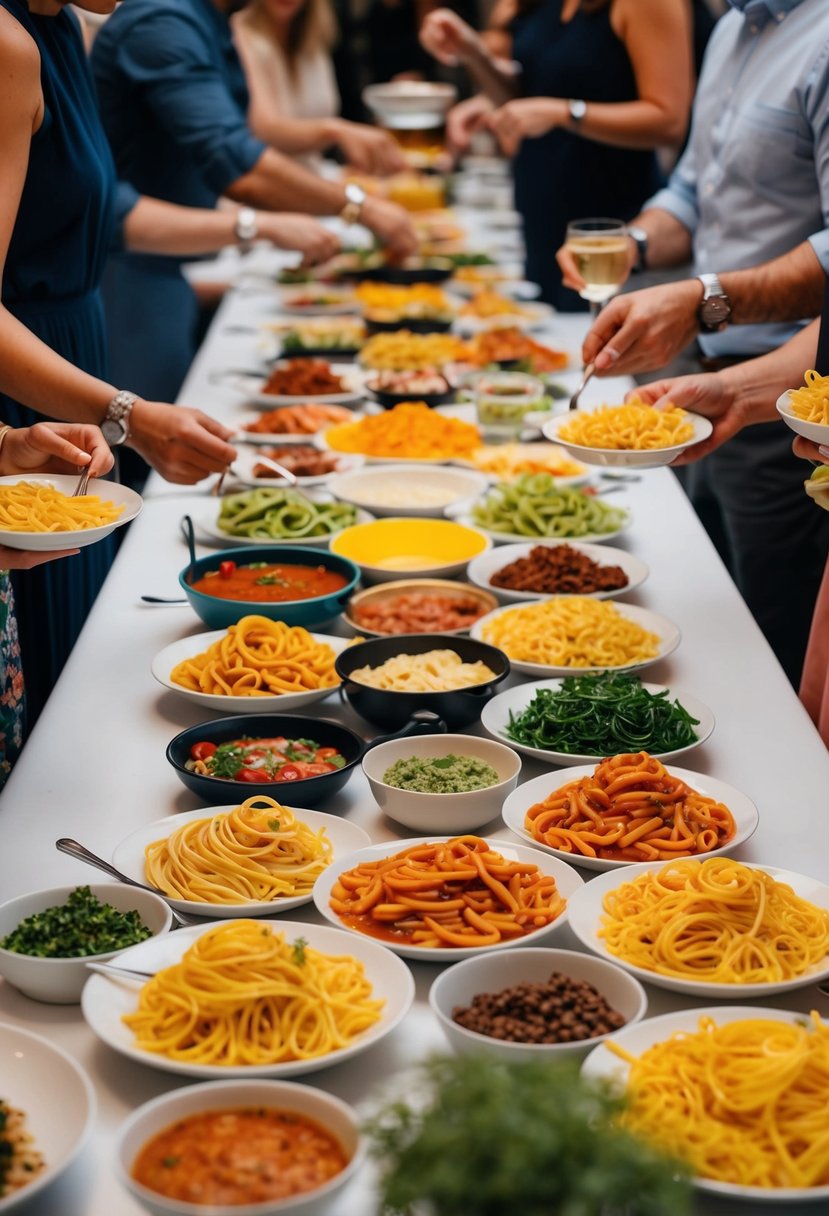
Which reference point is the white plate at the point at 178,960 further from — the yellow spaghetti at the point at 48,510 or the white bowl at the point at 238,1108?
the yellow spaghetti at the point at 48,510

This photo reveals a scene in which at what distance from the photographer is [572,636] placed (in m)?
2.39

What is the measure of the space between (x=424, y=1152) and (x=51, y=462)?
1.63 meters

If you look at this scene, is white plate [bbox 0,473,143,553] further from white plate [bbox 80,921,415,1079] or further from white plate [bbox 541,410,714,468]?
white plate [bbox 541,410,714,468]

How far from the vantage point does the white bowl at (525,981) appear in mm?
1365

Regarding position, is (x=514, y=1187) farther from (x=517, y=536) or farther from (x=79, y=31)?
(x=79, y=31)

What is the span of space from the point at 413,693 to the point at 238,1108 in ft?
2.97

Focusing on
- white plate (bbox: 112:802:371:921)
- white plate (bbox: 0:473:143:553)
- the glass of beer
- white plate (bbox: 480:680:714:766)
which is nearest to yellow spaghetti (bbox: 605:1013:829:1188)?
white plate (bbox: 112:802:371:921)

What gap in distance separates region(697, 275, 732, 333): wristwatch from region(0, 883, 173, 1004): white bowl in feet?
6.62

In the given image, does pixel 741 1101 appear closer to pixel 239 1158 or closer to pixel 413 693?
pixel 239 1158

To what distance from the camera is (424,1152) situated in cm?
103

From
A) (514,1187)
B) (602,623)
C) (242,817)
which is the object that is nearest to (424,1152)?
(514,1187)

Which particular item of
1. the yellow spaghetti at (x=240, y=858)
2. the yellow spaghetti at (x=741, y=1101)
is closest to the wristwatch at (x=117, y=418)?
the yellow spaghetti at (x=240, y=858)

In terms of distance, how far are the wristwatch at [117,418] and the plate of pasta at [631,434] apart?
83 cm

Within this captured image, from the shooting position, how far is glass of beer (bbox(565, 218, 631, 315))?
3.47 meters
